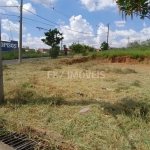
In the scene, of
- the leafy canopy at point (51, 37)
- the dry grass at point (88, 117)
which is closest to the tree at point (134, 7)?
the dry grass at point (88, 117)

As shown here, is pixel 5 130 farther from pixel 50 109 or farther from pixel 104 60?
pixel 104 60

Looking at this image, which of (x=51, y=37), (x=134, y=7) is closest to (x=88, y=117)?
Answer: (x=134, y=7)

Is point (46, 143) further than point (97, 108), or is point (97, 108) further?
point (97, 108)

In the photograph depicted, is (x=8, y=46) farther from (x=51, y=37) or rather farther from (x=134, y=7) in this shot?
(x=134, y=7)

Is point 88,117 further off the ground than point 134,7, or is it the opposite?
point 134,7

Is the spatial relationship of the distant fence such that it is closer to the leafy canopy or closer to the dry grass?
the leafy canopy

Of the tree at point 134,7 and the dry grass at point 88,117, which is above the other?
the tree at point 134,7

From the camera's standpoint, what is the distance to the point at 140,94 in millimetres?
3996

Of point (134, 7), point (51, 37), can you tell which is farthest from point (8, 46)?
point (134, 7)

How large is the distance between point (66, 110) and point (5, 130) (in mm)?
980

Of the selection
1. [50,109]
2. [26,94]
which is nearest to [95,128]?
[50,109]

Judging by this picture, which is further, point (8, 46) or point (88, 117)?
point (8, 46)

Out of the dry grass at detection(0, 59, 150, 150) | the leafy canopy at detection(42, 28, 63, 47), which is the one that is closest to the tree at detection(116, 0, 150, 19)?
the dry grass at detection(0, 59, 150, 150)

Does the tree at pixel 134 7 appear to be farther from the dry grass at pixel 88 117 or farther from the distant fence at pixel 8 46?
the distant fence at pixel 8 46
